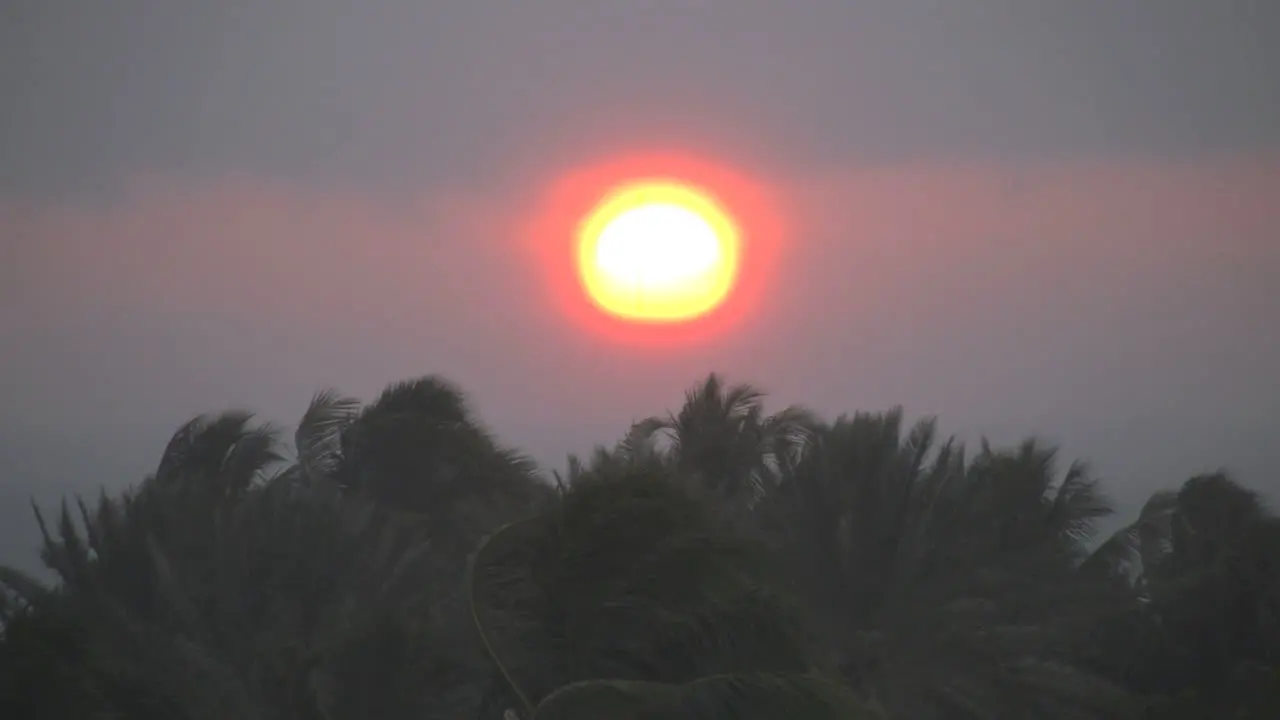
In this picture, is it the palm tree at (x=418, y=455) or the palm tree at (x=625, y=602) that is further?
the palm tree at (x=418, y=455)

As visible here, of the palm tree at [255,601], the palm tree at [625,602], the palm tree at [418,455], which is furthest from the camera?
the palm tree at [418,455]

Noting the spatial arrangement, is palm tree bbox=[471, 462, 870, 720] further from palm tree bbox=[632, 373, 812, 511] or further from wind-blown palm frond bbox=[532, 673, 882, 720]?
palm tree bbox=[632, 373, 812, 511]

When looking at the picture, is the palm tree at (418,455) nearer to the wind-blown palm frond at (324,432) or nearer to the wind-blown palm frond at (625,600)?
the wind-blown palm frond at (324,432)

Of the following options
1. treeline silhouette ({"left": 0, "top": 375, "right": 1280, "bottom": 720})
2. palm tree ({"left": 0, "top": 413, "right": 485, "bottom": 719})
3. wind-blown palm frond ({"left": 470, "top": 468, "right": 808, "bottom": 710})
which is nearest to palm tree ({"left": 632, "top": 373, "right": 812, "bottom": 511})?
treeline silhouette ({"left": 0, "top": 375, "right": 1280, "bottom": 720})

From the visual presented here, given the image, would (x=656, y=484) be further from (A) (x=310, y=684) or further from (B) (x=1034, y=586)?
(B) (x=1034, y=586)

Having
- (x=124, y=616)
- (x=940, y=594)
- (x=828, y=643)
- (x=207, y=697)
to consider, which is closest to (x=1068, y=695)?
(x=940, y=594)

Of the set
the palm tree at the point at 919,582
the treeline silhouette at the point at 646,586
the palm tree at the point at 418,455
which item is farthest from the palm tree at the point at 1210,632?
the palm tree at the point at 418,455

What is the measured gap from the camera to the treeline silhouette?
9539 millimetres

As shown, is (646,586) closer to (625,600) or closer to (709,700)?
(625,600)

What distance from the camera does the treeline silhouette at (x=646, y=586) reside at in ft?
31.3

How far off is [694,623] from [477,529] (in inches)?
318

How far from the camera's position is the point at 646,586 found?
9492mm

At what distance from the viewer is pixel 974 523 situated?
15445 mm

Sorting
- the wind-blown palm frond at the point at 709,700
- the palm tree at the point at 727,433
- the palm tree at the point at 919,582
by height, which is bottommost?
the wind-blown palm frond at the point at 709,700
